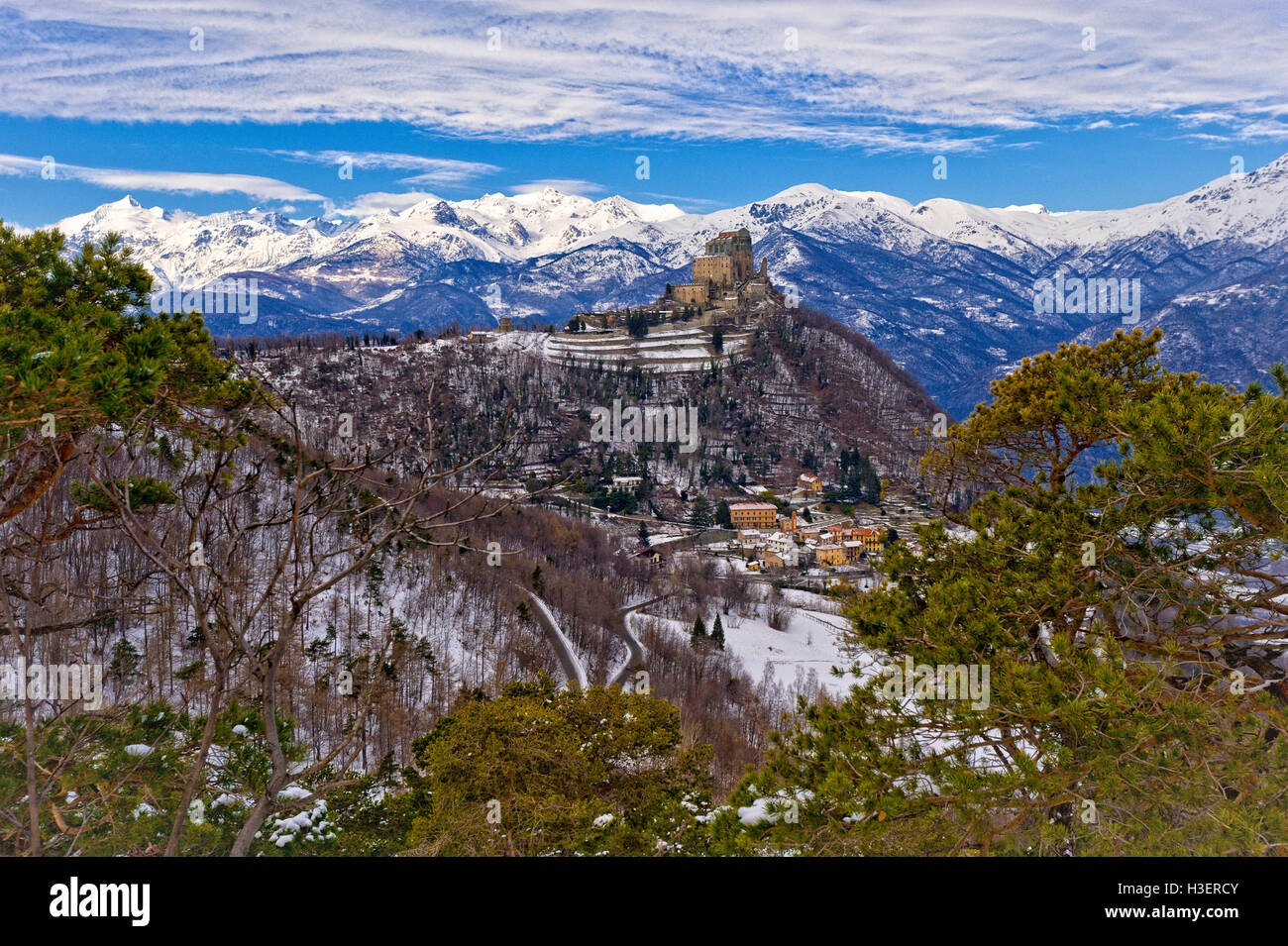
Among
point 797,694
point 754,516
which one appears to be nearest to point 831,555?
point 754,516

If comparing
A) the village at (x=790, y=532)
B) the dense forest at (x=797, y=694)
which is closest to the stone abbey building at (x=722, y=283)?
the village at (x=790, y=532)

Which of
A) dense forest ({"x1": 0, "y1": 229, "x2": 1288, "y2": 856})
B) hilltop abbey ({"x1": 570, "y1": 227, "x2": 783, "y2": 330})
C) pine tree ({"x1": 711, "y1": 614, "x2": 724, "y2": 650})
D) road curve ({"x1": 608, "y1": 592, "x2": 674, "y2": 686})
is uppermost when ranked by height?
hilltop abbey ({"x1": 570, "y1": 227, "x2": 783, "y2": 330})

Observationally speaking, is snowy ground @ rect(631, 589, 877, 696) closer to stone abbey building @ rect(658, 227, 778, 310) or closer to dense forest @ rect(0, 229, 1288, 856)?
dense forest @ rect(0, 229, 1288, 856)

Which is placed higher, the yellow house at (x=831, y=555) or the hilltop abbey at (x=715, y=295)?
the hilltop abbey at (x=715, y=295)

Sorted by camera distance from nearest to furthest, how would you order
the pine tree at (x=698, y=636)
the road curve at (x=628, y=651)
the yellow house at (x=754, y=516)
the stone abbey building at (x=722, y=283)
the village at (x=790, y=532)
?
the road curve at (x=628, y=651) < the pine tree at (x=698, y=636) < the village at (x=790, y=532) < the yellow house at (x=754, y=516) < the stone abbey building at (x=722, y=283)

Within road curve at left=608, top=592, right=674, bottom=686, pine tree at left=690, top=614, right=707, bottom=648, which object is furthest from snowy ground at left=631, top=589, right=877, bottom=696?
pine tree at left=690, top=614, right=707, bottom=648

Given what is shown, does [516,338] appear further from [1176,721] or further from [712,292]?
[1176,721]

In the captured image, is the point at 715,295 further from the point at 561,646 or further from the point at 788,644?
the point at 561,646

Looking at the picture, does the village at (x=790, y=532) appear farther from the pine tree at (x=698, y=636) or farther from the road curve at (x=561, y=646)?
the road curve at (x=561, y=646)
